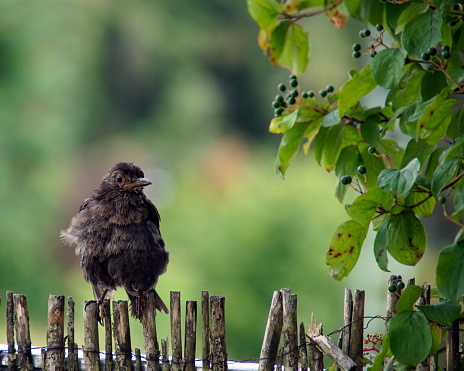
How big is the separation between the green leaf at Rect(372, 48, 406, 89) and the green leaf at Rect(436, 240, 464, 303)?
368 mm

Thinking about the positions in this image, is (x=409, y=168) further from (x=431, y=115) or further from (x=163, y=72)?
(x=163, y=72)

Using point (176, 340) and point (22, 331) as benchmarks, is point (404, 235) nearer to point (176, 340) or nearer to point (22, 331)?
point (176, 340)

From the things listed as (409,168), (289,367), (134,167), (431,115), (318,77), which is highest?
(318,77)

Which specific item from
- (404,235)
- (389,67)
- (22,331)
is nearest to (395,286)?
(404,235)

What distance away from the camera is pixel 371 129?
5.66ft

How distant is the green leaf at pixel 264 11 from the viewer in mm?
1745

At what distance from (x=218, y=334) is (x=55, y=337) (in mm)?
443

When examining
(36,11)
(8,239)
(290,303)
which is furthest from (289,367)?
(36,11)

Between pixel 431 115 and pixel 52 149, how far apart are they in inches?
286

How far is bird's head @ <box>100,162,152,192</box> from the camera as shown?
259cm

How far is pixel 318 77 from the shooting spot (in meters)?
8.91

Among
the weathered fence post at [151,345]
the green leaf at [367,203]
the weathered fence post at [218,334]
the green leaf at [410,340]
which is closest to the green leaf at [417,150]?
the green leaf at [367,203]

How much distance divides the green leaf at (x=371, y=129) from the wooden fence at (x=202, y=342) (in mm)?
316

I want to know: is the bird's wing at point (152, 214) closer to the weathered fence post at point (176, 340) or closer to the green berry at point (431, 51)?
the weathered fence post at point (176, 340)
